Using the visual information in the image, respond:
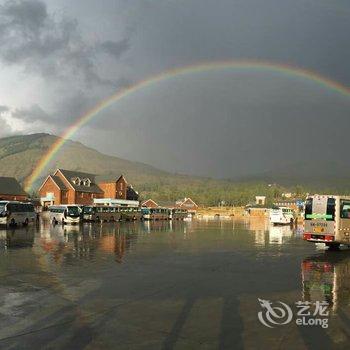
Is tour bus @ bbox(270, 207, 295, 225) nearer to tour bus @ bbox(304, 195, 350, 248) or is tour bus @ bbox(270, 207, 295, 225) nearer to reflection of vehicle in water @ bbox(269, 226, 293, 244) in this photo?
reflection of vehicle in water @ bbox(269, 226, 293, 244)

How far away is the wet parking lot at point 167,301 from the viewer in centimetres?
816

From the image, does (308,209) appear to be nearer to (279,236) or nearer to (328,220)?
(328,220)

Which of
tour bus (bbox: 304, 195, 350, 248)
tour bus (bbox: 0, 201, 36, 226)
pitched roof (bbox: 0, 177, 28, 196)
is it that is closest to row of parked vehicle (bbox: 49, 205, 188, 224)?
tour bus (bbox: 0, 201, 36, 226)

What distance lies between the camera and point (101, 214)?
218ft

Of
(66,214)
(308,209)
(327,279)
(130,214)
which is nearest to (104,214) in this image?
(130,214)

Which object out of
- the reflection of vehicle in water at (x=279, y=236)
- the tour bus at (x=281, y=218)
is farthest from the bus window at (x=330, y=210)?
the tour bus at (x=281, y=218)

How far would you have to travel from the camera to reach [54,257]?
19.8 meters

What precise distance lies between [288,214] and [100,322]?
203 feet

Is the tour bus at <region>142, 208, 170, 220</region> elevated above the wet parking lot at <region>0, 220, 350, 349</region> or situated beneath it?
situated beneath

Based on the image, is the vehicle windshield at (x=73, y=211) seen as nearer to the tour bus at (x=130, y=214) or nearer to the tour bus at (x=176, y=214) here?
the tour bus at (x=130, y=214)

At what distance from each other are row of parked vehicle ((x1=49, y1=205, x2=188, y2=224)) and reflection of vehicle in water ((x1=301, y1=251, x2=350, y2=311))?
36256mm

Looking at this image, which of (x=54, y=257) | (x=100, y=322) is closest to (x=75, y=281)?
(x=100, y=322)

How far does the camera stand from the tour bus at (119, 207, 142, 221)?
7506cm

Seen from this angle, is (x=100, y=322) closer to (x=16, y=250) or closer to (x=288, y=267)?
(x=288, y=267)
